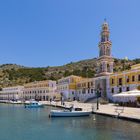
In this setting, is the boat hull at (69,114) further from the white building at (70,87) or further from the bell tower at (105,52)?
the white building at (70,87)

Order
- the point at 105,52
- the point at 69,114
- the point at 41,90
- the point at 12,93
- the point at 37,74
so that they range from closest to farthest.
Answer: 1. the point at 69,114
2. the point at 105,52
3. the point at 41,90
4. the point at 12,93
5. the point at 37,74

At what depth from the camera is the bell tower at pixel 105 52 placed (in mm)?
69250

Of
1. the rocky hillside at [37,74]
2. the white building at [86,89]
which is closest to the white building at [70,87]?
the white building at [86,89]

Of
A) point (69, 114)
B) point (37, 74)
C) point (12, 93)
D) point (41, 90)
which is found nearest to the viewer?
point (69, 114)

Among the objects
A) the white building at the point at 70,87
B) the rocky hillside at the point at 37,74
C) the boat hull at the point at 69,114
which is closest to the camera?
the boat hull at the point at 69,114

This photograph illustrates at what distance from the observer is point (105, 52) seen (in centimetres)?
6944

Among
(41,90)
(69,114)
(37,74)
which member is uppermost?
(37,74)

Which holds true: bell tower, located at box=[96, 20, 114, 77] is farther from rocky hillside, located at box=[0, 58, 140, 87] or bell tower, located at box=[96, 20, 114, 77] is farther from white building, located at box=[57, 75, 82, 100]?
rocky hillside, located at box=[0, 58, 140, 87]

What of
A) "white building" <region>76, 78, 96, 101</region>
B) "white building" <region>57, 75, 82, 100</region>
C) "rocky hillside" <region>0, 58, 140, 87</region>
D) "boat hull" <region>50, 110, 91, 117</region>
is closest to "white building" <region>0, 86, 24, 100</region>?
"rocky hillside" <region>0, 58, 140, 87</region>

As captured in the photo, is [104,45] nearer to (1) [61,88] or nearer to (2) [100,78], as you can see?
(2) [100,78]

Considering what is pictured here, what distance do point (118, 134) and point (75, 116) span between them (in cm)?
1684

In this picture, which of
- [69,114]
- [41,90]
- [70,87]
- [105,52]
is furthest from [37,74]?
[69,114]

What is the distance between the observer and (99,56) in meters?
71.4

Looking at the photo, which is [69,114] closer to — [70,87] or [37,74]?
[70,87]
